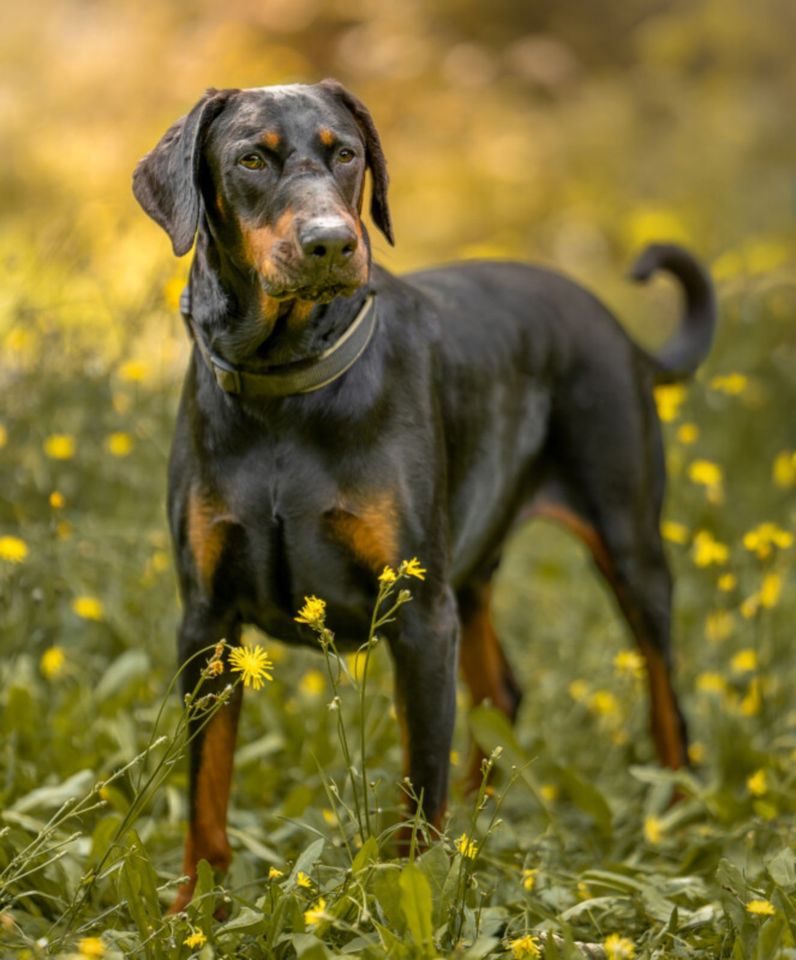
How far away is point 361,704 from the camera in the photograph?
2.31 meters

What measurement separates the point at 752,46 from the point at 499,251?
130 inches

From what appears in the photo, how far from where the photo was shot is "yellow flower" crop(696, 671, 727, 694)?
4.16 m

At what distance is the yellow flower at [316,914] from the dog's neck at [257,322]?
3.50 ft

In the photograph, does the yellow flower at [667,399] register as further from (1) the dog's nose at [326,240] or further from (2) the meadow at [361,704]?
(1) the dog's nose at [326,240]

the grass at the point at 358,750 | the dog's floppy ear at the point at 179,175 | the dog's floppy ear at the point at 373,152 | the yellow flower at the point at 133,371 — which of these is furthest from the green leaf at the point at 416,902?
the yellow flower at the point at 133,371

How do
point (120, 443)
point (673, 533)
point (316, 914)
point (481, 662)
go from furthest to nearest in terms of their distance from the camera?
point (673, 533), point (120, 443), point (481, 662), point (316, 914)

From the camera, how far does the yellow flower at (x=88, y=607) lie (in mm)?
3830

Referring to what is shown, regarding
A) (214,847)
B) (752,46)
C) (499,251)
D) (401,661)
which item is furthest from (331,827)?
(752,46)

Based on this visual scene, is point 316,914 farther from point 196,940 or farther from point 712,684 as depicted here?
point 712,684

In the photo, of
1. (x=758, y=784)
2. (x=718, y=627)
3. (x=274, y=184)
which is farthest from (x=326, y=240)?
(x=718, y=627)

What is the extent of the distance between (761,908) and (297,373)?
4.36 ft

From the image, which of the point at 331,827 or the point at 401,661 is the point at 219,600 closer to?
the point at 401,661

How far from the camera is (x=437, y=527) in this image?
9.78ft

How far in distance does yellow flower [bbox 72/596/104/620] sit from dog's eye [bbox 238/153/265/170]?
5.11 ft
